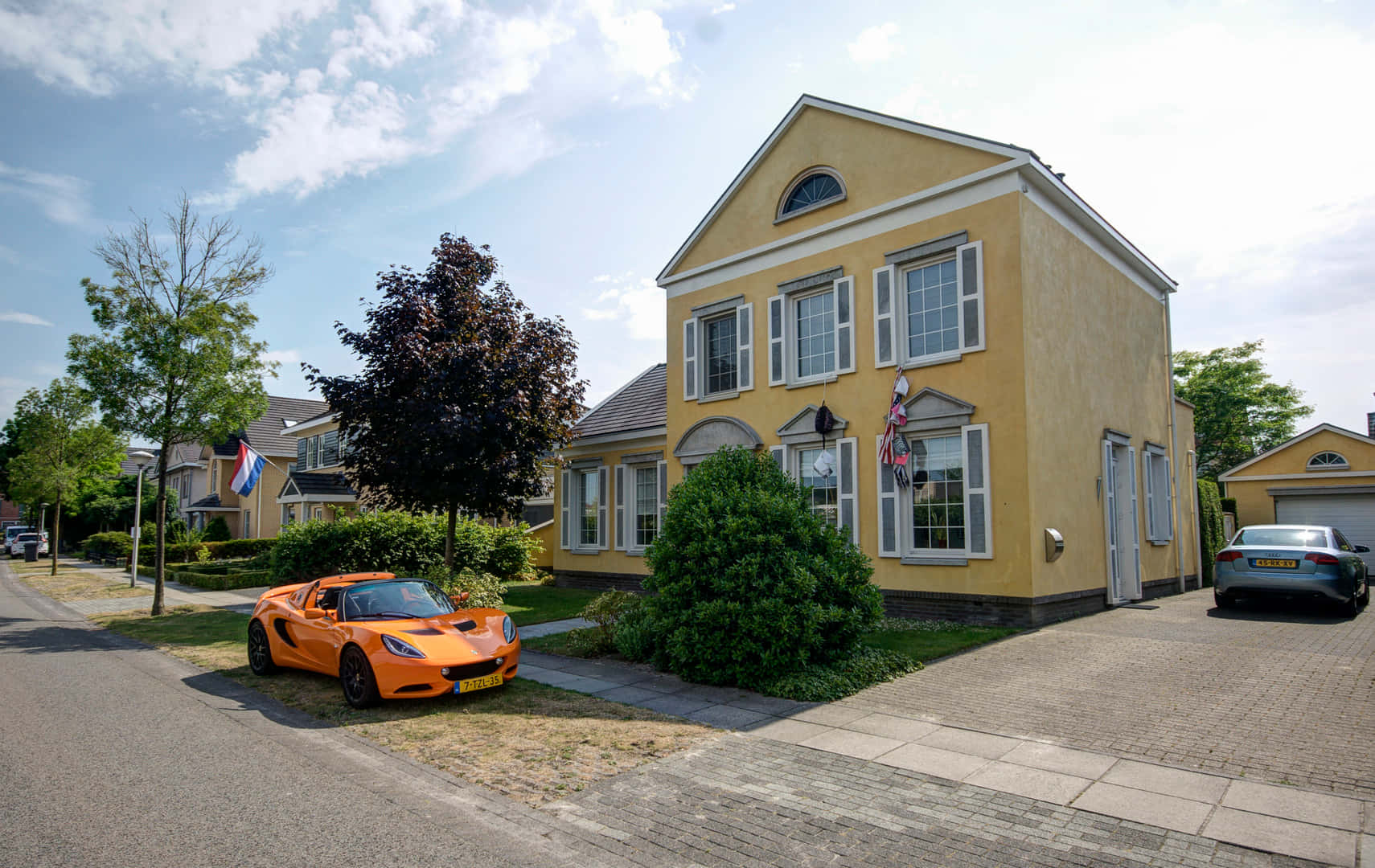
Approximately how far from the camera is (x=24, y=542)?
148 feet

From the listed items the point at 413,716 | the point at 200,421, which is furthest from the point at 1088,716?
the point at 200,421

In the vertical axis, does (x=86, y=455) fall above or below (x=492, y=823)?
above

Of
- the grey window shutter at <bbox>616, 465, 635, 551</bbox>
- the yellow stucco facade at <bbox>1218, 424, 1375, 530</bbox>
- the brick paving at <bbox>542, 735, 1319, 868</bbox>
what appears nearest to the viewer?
the brick paving at <bbox>542, 735, 1319, 868</bbox>

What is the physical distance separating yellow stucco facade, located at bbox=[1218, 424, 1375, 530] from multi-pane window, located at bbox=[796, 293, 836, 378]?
20.2 metres

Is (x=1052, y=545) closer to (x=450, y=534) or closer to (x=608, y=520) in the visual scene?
(x=608, y=520)

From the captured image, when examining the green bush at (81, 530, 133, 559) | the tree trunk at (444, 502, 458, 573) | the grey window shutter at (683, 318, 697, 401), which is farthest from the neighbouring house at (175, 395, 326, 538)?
the grey window shutter at (683, 318, 697, 401)

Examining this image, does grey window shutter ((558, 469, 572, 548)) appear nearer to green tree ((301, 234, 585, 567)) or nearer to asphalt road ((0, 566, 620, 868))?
green tree ((301, 234, 585, 567))

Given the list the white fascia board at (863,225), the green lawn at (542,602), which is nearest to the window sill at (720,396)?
the white fascia board at (863,225)

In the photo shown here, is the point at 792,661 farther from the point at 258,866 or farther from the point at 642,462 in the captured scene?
the point at 642,462

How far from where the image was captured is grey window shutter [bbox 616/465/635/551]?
19.7 m

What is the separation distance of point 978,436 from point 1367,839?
27.3 feet

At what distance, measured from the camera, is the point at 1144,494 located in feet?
52.2

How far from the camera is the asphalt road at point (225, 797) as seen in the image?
4430 millimetres

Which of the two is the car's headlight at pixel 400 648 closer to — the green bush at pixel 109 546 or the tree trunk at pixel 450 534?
the tree trunk at pixel 450 534
